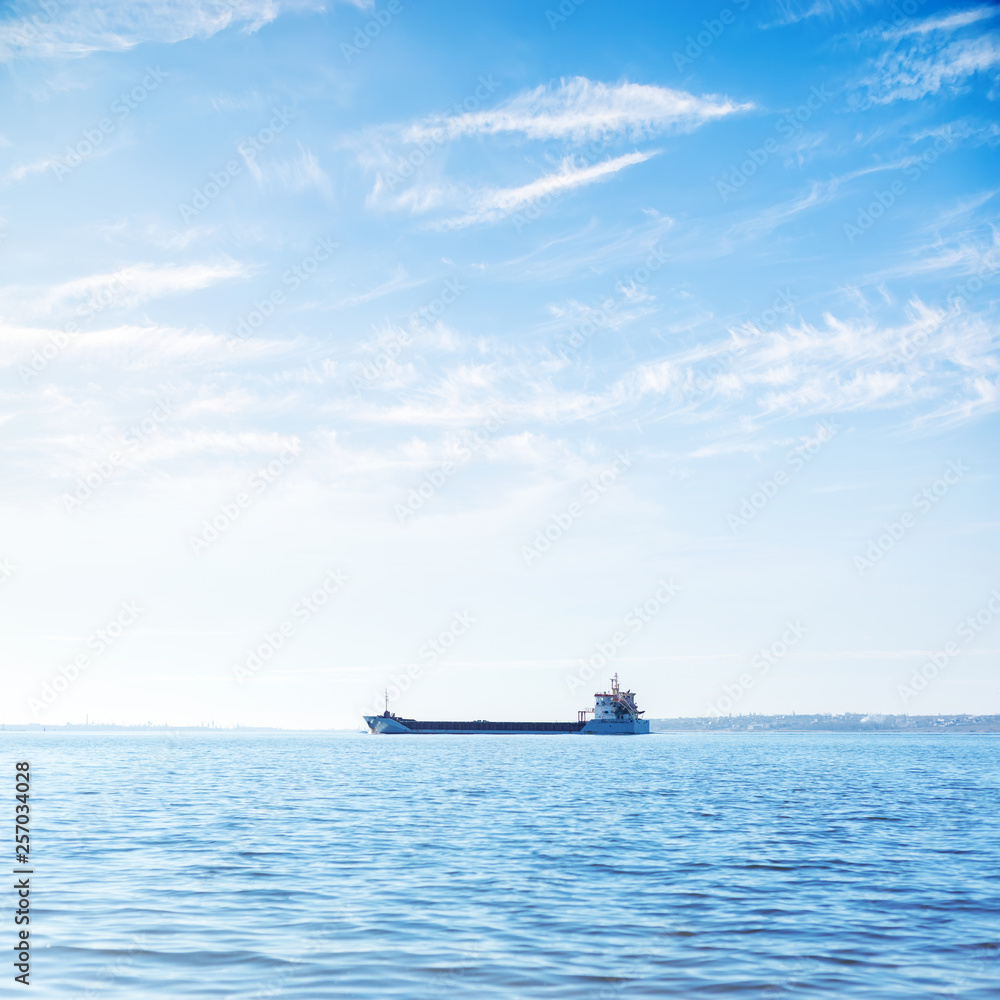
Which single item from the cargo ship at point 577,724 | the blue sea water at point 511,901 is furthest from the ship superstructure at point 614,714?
the blue sea water at point 511,901

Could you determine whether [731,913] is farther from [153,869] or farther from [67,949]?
[153,869]

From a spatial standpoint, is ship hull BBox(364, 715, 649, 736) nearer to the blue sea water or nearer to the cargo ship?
the cargo ship

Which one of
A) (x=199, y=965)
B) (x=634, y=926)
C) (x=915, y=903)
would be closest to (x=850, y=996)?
(x=634, y=926)

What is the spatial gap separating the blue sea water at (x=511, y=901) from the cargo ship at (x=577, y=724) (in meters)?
133

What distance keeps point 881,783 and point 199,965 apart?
2034 inches

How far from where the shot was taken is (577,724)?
178 m

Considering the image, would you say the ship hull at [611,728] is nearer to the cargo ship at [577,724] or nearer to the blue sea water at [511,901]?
the cargo ship at [577,724]

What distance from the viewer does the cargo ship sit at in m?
168

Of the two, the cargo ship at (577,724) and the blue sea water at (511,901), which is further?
the cargo ship at (577,724)

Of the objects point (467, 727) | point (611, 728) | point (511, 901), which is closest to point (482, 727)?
point (467, 727)

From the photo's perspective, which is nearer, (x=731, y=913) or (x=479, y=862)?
(x=731, y=913)

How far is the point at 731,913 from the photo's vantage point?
55.1ft

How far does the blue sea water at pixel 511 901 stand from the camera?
1261 centimetres

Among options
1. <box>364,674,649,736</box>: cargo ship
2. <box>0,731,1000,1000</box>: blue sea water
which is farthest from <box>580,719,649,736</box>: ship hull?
<box>0,731,1000,1000</box>: blue sea water
